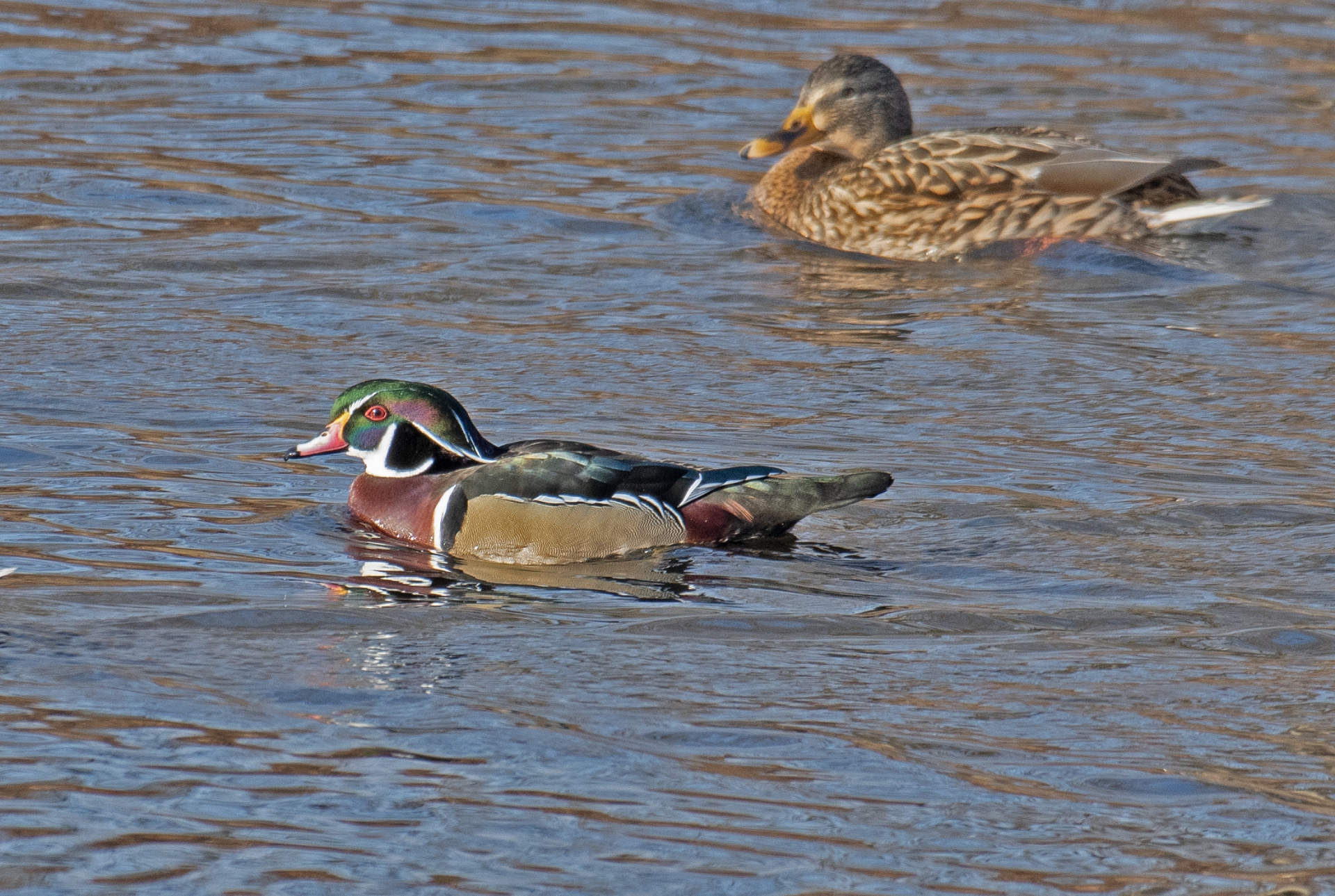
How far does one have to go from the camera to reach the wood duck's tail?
767 centimetres

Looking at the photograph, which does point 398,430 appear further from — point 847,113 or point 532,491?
point 847,113

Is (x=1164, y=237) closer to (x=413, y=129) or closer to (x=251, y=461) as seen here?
(x=413, y=129)

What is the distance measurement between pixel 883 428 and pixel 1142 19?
11554 millimetres

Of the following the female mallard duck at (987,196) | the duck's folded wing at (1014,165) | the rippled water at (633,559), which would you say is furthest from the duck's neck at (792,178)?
the duck's folded wing at (1014,165)

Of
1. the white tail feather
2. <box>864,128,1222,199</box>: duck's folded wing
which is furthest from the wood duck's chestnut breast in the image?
the white tail feather

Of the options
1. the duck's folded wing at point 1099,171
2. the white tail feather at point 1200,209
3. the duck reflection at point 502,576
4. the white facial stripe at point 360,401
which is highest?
the duck's folded wing at point 1099,171

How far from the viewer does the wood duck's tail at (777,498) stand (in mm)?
7668

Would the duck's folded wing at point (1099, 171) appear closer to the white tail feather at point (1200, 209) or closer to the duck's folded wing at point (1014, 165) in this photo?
the duck's folded wing at point (1014, 165)

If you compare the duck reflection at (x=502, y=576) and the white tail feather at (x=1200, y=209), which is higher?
the white tail feather at (x=1200, y=209)

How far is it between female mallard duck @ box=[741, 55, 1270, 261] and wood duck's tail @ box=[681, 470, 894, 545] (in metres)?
5.38

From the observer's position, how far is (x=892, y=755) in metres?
5.50

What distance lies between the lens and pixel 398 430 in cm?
790

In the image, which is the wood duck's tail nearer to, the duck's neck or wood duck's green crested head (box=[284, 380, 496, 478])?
wood duck's green crested head (box=[284, 380, 496, 478])

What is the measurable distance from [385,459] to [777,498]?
1.47 m
